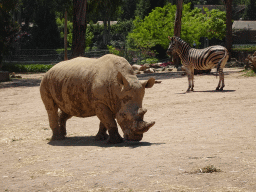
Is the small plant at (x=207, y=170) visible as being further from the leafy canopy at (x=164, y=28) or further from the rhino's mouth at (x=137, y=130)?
the leafy canopy at (x=164, y=28)

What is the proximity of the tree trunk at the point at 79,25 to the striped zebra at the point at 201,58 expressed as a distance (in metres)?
6.90

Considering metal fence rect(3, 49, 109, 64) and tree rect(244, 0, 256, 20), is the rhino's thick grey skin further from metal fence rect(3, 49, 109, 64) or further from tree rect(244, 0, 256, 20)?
tree rect(244, 0, 256, 20)

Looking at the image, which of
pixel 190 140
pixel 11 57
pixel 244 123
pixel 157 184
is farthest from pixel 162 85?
pixel 11 57

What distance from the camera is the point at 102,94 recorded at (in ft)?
26.5

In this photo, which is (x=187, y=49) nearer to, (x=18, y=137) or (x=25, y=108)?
(x=25, y=108)

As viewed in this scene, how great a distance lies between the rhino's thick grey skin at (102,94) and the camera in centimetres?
768

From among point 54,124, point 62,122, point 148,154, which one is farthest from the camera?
point 62,122

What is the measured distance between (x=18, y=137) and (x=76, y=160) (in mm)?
3633

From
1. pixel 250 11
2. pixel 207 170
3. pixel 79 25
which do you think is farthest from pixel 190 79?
pixel 250 11

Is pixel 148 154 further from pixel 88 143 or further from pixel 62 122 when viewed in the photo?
pixel 62 122

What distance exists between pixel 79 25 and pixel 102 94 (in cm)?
1624

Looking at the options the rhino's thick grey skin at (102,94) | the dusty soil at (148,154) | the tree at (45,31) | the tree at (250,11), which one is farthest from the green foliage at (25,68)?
the tree at (250,11)

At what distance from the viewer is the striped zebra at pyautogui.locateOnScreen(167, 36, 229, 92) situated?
17094mm

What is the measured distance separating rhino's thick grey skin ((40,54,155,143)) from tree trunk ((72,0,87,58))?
48.0 feet
